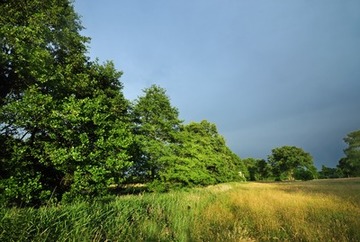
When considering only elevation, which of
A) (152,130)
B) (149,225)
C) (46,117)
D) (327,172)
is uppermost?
(327,172)

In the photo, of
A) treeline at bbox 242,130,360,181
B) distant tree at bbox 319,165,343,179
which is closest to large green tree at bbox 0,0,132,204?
treeline at bbox 242,130,360,181

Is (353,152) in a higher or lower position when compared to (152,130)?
higher

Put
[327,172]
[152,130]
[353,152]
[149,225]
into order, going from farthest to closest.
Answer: [327,172]
[353,152]
[152,130]
[149,225]

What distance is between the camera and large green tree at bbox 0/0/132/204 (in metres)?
12.7

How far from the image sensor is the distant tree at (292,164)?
87438 millimetres

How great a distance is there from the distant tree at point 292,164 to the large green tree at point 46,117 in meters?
84.7

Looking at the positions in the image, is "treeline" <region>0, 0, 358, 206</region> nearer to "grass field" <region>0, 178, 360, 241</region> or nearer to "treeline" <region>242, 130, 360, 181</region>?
"grass field" <region>0, 178, 360, 241</region>

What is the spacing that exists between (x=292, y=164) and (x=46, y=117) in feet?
302

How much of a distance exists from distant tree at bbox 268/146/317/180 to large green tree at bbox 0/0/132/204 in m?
84.7

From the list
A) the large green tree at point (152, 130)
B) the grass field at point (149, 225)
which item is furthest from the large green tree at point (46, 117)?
the large green tree at point (152, 130)

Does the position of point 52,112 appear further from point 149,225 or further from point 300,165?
point 300,165

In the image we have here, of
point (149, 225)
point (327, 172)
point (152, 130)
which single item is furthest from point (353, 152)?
point (149, 225)

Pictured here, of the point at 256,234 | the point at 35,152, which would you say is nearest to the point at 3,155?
the point at 35,152

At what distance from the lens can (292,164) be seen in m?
89.2
